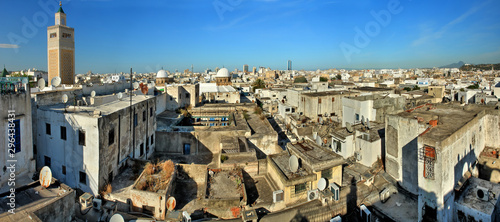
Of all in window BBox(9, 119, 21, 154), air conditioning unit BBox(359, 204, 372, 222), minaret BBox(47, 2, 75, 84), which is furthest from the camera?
minaret BBox(47, 2, 75, 84)

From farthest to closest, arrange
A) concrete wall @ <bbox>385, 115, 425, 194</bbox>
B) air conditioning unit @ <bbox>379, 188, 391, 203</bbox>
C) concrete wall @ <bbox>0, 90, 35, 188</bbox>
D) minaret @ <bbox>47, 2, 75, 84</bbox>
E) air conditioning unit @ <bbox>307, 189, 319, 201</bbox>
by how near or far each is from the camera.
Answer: minaret @ <bbox>47, 2, 75, 84</bbox>, concrete wall @ <bbox>385, 115, 425, 194</bbox>, air conditioning unit @ <bbox>379, 188, 391, 203</bbox>, air conditioning unit @ <bbox>307, 189, 319, 201</bbox>, concrete wall @ <bbox>0, 90, 35, 188</bbox>

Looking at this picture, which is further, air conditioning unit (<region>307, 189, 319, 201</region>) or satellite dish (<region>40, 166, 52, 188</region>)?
air conditioning unit (<region>307, 189, 319, 201</region>)

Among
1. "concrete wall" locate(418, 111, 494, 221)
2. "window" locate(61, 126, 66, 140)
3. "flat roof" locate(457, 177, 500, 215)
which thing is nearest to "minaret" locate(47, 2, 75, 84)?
"window" locate(61, 126, 66, 140)

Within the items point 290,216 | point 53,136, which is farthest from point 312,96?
point 53,136

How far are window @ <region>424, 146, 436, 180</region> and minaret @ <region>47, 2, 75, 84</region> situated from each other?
32.5 meters

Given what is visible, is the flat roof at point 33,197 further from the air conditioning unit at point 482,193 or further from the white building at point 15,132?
the air conditioning unit at point 482,193

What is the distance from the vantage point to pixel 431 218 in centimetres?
893

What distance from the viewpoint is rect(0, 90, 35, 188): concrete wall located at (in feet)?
30.5

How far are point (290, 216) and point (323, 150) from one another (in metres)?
4.20

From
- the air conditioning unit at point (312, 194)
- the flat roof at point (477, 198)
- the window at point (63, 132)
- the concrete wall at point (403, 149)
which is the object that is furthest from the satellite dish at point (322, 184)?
the window at point (63, 132)

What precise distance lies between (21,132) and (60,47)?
23.2 m

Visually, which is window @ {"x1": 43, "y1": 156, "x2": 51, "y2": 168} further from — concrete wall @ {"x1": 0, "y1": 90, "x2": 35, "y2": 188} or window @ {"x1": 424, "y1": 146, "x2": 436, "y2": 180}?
window @ {"x1": 424, "y1": 146, "x2": 436, "y2": 180}

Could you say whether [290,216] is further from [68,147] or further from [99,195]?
[68,147]

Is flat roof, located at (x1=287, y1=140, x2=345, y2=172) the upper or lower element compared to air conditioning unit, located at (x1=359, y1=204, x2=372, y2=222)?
→ upper
